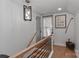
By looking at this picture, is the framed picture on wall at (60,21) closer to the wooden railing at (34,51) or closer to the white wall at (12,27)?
the white wall at (12,27)

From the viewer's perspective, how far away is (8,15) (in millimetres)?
3555

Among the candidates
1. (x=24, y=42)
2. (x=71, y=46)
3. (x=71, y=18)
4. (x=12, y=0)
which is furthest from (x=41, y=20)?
(x=12, y=0)

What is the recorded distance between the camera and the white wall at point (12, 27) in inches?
130

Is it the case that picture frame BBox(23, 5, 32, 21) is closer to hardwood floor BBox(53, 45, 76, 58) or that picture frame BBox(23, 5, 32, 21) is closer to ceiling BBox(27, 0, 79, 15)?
ceiling BBox(27, 0, 79, 15)

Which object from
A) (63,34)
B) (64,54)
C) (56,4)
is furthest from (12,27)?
(63,34)

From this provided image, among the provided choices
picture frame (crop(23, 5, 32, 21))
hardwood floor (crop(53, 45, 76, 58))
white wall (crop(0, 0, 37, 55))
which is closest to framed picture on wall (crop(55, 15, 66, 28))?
hardwood floor (crop(53, 45, 76, 58))

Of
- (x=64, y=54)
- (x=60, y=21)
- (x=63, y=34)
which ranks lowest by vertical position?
(x=64, y=54)

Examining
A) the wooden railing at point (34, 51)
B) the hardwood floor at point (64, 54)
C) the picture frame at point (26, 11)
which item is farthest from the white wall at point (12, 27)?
Answer: the hardwood floor at point (64, 54)

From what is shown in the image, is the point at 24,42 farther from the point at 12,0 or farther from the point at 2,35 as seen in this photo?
the point at 12,0

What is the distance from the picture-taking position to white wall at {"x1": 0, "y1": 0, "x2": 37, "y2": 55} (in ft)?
10.8

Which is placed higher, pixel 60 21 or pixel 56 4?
pixel 56 4

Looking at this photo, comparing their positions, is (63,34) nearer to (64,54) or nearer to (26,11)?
(64,54)

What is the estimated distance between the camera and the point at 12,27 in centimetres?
376

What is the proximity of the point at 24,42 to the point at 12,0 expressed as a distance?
1897 millimetres
